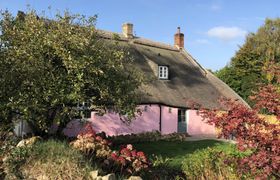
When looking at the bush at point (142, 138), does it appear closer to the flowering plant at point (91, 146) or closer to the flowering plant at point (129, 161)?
the flowering plant at point (91, 146)

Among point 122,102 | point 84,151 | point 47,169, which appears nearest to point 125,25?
point 122,102

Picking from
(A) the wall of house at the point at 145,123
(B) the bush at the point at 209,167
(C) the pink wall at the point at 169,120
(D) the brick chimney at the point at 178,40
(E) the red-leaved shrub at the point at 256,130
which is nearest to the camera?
(E) the red-leaved shrub at the point at 256,130

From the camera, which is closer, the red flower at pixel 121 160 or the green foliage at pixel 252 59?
the red flower at pixel 121 160

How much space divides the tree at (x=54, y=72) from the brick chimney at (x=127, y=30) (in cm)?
1909

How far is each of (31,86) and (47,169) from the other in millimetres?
5330

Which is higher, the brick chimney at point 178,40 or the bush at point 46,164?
the brick chimney at point 178,40

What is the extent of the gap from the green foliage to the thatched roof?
496 inches

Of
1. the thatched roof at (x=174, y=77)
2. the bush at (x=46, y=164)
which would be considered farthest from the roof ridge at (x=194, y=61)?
the bush at (x=46, y=164)

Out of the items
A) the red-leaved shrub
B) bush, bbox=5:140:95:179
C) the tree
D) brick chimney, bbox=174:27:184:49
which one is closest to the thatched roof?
brick chimney, bbox=174:27:184:49

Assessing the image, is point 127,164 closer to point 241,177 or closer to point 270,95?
point 241,177

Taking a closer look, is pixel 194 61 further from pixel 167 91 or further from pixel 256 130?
pixel 256 130

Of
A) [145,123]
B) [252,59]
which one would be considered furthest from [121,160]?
[252,59]

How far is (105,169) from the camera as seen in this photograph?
1091 centimetres

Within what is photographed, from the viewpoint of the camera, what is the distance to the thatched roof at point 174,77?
29.8 metres
